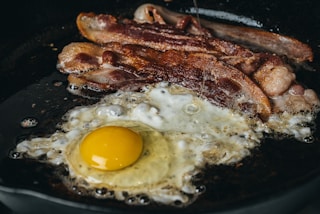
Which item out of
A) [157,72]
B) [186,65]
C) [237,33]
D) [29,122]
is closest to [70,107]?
[29,122]

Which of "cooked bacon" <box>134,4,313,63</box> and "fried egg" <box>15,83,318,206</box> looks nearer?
"fried egg" <box>15,83,318,206</box>

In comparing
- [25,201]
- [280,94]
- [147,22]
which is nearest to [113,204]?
[25,201]

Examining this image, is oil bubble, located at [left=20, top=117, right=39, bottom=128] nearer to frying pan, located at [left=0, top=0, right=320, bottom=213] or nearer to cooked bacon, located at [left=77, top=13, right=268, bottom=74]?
frying pan, located at [left=0, top=0, right=320, bottom=213]

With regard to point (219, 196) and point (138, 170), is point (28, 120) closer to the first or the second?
point (138, 170)

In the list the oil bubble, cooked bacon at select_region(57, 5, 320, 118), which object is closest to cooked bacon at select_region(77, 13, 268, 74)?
cooked bacon at select_region(57, 5, 320, 118)


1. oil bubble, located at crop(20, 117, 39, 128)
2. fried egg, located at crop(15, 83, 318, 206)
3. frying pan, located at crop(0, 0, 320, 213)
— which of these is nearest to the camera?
frying pan, located at crop(0, 0, 320, 213)

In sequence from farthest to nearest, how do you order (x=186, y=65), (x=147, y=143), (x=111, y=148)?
(x=186, y=65)
(x=147, y=143)
(x=111, y=148)

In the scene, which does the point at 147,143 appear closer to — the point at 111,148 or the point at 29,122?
the point at 111,148
